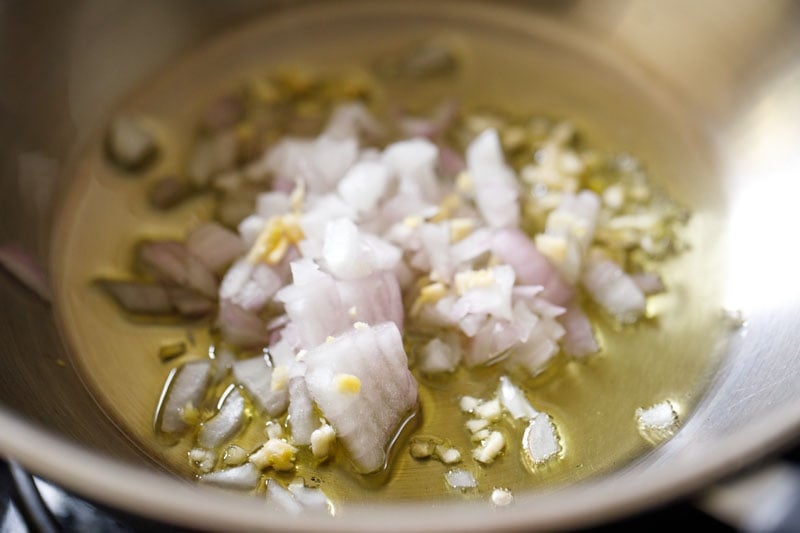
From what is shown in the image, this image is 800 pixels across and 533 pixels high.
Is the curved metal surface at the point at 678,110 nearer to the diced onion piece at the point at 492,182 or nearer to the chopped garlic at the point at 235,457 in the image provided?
the chopped garlic at the point at 235,457

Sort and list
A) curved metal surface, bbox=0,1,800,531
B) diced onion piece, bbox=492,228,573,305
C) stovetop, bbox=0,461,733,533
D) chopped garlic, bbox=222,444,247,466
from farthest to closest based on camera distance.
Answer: diced onion piece, bbox=492,228,573,305
chopped garlic, bbox=222,444,247,466
stovetop, bbox=0,461,733,533
curved metal surface, bbox=0,1,800,531

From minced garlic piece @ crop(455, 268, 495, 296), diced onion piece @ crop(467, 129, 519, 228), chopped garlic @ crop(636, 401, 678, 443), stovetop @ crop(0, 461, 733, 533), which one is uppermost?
diced onion piece @ crop(467, 129, 519, 228)

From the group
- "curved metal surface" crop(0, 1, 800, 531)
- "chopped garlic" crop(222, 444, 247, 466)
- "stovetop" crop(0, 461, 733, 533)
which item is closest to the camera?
"curved metal surface" crop(0, 1, 800, 531)

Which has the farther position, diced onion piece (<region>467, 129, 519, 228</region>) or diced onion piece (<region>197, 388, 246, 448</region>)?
diced onion piece (<region>467, 129, 519, 228</region>)

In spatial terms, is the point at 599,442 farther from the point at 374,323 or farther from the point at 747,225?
the point at 747,225

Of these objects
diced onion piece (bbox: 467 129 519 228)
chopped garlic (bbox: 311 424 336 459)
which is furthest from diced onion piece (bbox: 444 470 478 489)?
diced onion piece (bbox: 467 129 519 228)

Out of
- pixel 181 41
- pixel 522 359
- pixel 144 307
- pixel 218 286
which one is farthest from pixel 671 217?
pixel 181 41

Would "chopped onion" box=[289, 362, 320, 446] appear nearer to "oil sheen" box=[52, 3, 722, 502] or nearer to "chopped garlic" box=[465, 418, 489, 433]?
"oil sheen" box=[52, 3, 722, 502]
